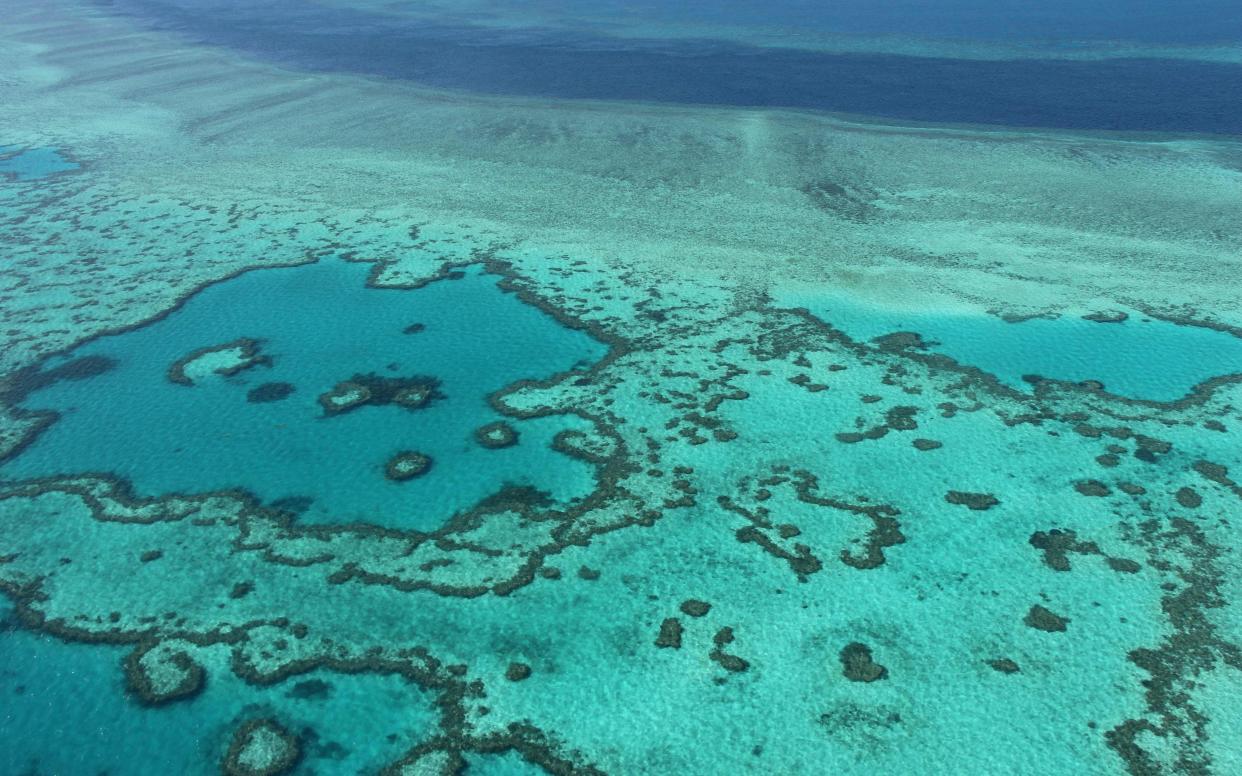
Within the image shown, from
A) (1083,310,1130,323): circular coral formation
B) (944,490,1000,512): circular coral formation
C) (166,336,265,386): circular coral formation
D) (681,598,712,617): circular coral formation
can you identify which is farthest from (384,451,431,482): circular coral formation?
(1083,310,1130,323): circular coral formation

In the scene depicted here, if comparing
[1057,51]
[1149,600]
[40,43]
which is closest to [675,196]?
[1149,600]

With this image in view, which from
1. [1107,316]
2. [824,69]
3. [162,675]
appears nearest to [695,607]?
[162,675]

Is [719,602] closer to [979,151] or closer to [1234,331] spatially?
[1234,331]

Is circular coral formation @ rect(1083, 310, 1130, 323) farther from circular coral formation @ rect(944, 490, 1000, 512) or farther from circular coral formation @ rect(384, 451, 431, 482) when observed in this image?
circular coral formation @ rect(384, 451, 431, 482)

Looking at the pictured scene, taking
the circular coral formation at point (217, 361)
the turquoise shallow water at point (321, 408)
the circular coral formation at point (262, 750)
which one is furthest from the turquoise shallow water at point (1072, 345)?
the circular coral formation at point (262, 750)

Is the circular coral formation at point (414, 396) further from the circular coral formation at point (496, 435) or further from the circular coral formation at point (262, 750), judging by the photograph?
the circular coral formation at point (262, 750)

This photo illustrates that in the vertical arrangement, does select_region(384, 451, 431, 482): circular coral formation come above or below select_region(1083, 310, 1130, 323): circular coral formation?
below
